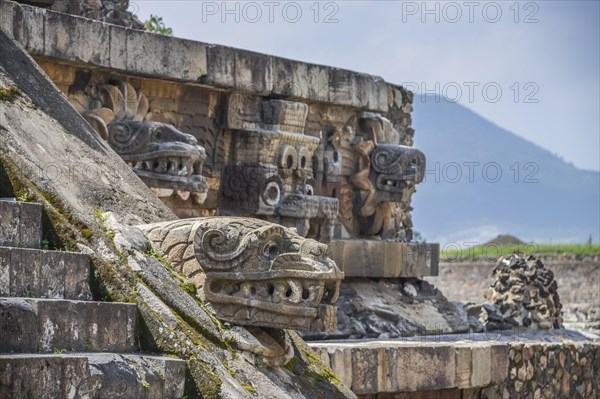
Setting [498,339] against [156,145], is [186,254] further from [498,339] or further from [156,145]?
A: [498,339]

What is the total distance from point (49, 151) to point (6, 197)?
80 cm

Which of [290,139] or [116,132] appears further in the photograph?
[290,139]

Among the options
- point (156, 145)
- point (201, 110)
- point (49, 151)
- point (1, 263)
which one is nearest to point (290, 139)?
point (201, 110)

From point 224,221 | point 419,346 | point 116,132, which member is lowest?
point 419,346

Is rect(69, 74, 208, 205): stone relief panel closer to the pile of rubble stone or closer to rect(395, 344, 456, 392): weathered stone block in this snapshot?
rect(395, 344, 456, 392): weathered stone block

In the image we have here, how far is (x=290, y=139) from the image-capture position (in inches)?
567

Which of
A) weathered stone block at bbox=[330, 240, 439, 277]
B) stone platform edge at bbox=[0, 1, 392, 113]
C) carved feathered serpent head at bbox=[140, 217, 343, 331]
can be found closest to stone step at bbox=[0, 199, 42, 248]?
carved feathered serpent head at bbox=[140, 217, 343, 331]

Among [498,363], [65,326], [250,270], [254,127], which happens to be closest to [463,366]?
[498,363]

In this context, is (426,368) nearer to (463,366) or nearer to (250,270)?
(463,366)

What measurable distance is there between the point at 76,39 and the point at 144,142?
105cm

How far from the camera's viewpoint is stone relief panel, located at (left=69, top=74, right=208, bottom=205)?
41.4 ft

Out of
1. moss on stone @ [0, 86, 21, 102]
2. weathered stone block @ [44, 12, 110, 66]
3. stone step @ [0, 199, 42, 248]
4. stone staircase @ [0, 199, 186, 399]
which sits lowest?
stone staircase @ [0, 199, 186, 399]

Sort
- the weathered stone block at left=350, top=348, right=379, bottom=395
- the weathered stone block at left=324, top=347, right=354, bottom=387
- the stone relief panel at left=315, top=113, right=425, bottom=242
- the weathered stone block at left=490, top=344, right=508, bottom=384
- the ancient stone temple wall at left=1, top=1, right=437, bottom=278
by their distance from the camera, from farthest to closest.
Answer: the stone relief panel at left=315, top=113, right=425, bottom=242 → the weathered stone block at left=490, top=344, right=508, bottom=384 → the ancient stone temple wall at left=1, top=1, right=437, bottom=278 → the weathered stone block at left=350, top=348, right=379, bottom=395 → the weathered stone block at left=324, top=347, right=354, bottom=387

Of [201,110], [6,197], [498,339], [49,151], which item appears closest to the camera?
[6,197]
